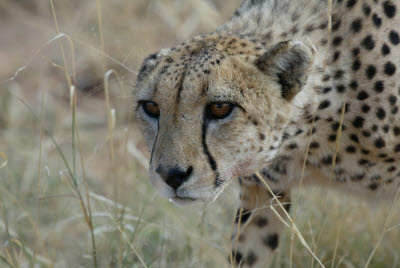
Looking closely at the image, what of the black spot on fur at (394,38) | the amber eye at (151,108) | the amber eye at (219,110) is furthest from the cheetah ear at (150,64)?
the black spot on fur at (394,38)

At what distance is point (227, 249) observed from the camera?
280 centimetres

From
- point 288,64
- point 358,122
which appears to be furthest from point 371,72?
point 288,64

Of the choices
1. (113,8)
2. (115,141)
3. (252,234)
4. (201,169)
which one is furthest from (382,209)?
(113,8)

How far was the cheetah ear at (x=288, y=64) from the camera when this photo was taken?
1956 mm

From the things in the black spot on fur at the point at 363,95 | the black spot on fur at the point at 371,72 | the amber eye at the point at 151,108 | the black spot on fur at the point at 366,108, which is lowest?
the black spot on fur at the point at 366,108

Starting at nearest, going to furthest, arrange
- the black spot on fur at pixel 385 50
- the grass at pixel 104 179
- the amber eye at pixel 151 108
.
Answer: the amber eye at pixel 151 108 → the black spot on fur at pixel 385 50 → the grass at pixel 104 179

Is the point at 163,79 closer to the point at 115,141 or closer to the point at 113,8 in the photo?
the point at 115,141

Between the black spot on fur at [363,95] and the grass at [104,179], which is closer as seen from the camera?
the black spot on fur at [363,95]

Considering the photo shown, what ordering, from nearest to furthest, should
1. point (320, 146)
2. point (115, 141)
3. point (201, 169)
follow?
point (201, 169) < point (320, 146) < point (115, 141)

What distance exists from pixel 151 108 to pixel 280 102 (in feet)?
1.50

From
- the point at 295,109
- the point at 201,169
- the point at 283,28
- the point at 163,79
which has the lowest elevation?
the point at 201,169

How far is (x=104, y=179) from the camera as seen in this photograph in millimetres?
4152

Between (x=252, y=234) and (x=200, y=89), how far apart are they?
3.12ft

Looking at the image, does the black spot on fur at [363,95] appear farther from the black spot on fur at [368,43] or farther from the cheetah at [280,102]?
the black spot on fur at [368,43]
